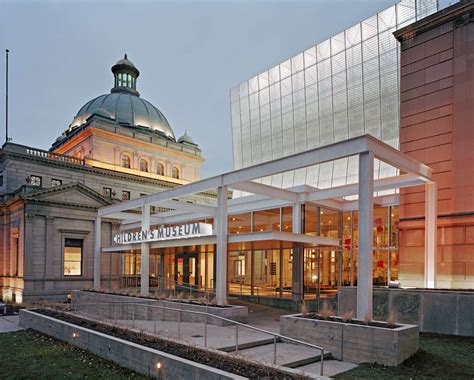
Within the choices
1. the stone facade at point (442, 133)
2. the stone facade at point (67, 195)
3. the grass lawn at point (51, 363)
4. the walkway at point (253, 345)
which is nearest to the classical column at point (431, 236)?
the stone facade at point (442, 133)

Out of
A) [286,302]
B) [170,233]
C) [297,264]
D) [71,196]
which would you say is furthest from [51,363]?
[71,196]

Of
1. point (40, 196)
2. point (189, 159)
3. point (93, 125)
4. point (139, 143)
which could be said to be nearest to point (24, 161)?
point (40, 196)

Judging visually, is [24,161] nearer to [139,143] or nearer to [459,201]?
[139,143]

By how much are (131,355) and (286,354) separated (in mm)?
4819

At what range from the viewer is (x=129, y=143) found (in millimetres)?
53562

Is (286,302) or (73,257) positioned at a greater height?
(73,257)

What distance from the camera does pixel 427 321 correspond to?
52.6 feet

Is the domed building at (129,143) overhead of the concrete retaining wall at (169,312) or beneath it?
overhead

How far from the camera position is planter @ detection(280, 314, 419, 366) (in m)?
11.7

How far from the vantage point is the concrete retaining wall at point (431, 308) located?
1517 centimetres

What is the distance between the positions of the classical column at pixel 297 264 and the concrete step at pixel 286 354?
1197cm

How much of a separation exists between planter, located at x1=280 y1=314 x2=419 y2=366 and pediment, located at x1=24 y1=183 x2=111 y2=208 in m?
31.2

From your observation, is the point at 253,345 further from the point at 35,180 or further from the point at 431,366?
the point at 35,180

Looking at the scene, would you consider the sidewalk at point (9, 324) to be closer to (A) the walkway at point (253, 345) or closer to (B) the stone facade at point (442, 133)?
(A) the walkway at point (253, 345)
